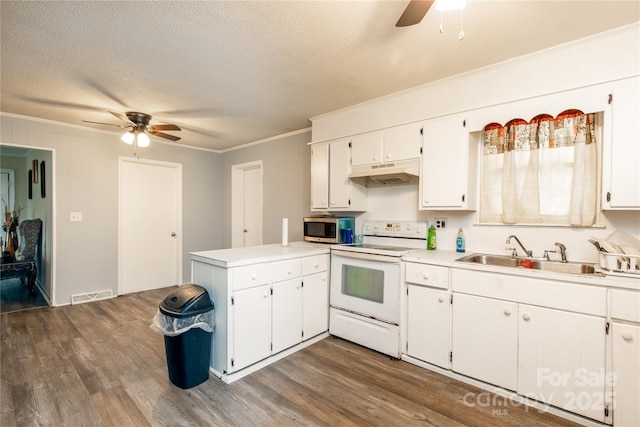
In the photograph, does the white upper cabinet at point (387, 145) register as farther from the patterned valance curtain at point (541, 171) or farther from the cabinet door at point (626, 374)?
the cabinet door at point (626, 374)

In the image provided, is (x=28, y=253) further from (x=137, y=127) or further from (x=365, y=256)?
(x=365, y=256)

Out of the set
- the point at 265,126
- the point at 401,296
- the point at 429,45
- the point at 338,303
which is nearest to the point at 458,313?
the point at 401,296

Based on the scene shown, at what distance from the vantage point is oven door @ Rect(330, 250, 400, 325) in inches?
102

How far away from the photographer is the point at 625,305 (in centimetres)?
168

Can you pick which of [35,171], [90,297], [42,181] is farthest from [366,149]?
[35,171]

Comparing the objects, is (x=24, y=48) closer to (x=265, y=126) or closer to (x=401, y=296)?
(x=265, y=126)

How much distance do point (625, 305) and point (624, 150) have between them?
975mm

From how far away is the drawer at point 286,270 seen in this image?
2554 mm

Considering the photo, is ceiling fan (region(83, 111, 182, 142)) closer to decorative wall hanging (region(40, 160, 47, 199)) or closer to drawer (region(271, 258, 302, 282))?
decorative wall hanging (region(40, 160, 47, 199))

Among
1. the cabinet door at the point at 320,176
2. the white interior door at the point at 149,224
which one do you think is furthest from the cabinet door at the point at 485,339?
the white interior door at the point at 149,224

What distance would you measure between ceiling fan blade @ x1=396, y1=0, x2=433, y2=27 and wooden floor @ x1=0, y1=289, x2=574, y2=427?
2287 mm

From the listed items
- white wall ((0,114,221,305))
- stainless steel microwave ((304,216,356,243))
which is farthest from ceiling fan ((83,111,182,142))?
stainless steel microwave ((304,216,356,243))

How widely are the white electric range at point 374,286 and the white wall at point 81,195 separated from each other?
3475 mm

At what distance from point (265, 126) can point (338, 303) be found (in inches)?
99.6
